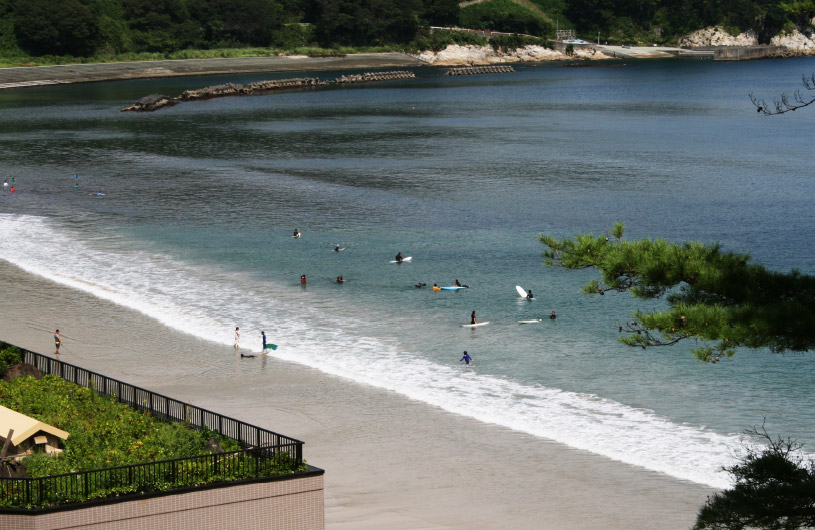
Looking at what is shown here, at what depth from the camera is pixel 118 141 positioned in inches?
4178

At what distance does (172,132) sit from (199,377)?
279ft

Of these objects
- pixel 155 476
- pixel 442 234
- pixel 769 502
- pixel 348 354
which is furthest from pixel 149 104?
pixel 769 502

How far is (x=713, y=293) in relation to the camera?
60.0 ft

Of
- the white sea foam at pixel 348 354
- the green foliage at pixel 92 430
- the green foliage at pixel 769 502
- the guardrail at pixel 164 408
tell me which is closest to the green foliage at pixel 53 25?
the white sea foam at pixel 348 354

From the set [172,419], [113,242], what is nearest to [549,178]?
[113,242]

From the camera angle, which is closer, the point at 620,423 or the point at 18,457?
the point at 18,457

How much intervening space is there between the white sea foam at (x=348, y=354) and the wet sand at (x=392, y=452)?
0.91m

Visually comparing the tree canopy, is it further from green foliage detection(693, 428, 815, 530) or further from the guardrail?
the guardrail

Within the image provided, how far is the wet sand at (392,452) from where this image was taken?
24297 mm

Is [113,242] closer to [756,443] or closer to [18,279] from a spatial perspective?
[18,279]

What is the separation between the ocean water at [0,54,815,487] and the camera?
3319 cm

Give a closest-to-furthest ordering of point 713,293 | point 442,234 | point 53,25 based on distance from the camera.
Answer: point 713,293 < point 442,234 < point 53,25

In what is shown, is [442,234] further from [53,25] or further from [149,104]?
[53,25]

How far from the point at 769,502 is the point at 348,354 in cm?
2238
